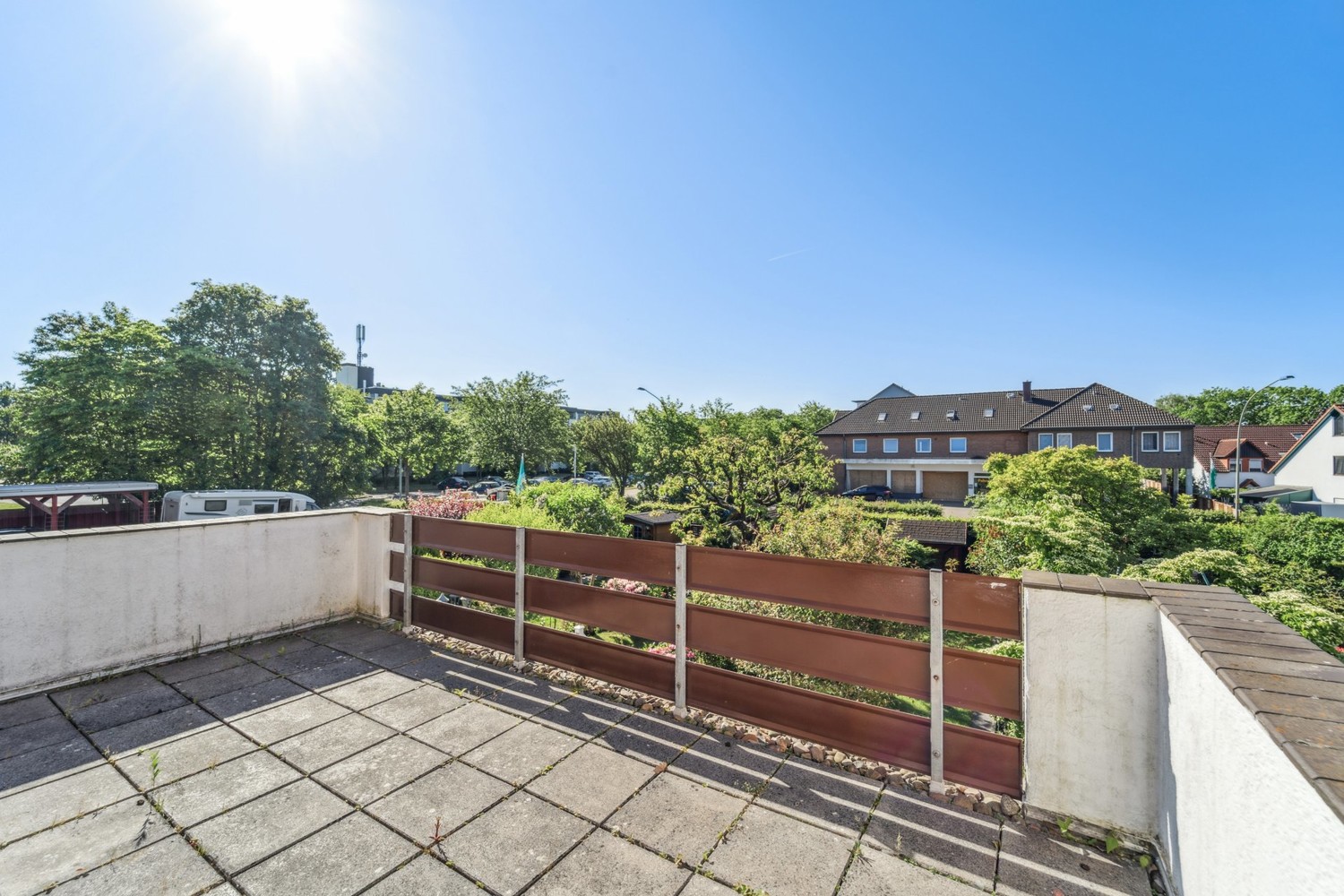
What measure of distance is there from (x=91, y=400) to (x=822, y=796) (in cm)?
2531

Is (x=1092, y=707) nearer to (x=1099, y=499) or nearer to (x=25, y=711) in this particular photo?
(x=25, y=711)

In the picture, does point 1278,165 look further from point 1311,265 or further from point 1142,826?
point 1142,826

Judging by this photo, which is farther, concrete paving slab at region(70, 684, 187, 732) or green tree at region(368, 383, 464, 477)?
green tree at region(368, 383, 464, 477)

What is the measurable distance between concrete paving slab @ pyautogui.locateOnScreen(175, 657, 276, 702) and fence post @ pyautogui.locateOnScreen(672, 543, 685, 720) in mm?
3286

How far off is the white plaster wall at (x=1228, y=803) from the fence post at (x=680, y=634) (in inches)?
95.9

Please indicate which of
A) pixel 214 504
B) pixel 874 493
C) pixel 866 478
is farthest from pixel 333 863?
pixel 866 478

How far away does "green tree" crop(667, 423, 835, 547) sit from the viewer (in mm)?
11641

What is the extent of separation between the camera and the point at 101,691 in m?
3.84

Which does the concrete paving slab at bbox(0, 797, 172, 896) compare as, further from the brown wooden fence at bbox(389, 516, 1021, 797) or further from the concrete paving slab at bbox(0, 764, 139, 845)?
the brown wooden fence at bbox(389, 516, 1021, 797)

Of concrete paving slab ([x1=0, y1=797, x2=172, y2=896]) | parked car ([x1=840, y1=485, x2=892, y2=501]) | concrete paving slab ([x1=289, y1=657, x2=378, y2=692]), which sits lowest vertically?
parked car ([x1=840, y1=485, x2=892, y2=501])

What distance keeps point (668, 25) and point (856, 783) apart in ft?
28.9

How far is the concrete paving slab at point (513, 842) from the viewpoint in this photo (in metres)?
2.19

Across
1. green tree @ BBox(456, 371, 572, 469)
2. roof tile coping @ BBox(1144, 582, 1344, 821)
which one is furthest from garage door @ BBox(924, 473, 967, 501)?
roof tile coping @ BBox(1144, 582, 1344, 821)

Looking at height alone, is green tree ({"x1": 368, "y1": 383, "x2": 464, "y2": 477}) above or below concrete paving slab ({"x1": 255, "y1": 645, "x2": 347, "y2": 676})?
above
